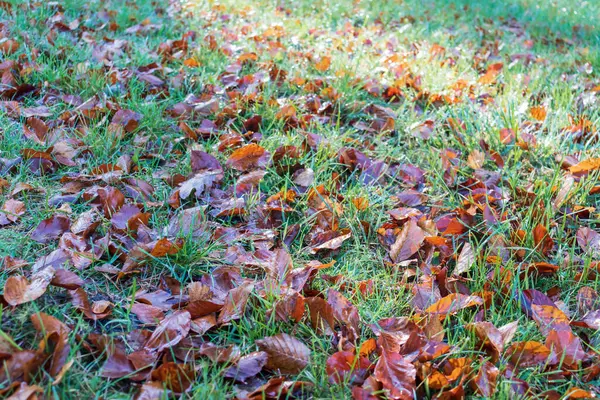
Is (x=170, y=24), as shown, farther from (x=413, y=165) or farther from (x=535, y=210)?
(x=535, y=210)

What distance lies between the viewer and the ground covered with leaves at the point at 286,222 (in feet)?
3.90

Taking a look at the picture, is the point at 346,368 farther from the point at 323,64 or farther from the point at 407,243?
the point at 323,64

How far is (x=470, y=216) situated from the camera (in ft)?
5.77

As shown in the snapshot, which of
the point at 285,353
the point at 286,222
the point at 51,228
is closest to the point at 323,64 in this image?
the point at 286,222

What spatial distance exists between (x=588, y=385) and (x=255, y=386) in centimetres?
79

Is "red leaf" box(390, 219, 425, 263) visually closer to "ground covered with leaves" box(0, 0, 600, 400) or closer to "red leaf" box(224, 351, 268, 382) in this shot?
"ground covered with leaves" box(0, 0, 600, 400)

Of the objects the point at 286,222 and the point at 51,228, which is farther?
Answer: the point at 286,222

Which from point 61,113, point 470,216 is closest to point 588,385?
point 470,216

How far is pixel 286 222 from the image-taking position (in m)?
1.68

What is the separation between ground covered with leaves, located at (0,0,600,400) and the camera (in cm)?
119

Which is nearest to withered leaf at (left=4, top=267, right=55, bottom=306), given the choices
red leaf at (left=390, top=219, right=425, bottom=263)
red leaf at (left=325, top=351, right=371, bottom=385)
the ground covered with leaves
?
the ground covered with leaves

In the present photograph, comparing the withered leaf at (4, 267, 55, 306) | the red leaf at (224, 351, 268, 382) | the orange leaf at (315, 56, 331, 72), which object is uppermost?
the orange leaf at (315, 56, 331, 72)

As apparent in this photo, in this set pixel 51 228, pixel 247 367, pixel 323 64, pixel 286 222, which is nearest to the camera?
pixel 247 367

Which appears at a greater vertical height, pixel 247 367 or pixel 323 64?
Result: pixel 323 64
